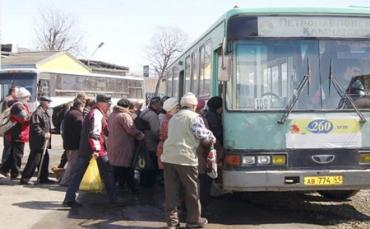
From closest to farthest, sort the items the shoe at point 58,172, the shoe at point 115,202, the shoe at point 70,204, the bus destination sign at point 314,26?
the bus destination sign at point 314,26, the shoe at point 70,204, the shoe at point 115,202, the shoe at point 58,172

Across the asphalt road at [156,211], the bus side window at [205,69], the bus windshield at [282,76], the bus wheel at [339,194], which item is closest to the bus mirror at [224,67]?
the bus windshield at [282,76]

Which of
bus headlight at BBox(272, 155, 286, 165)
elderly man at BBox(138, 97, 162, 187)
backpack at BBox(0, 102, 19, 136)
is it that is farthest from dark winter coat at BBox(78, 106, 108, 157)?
backpack at BBox(0, 102, 19, 136)

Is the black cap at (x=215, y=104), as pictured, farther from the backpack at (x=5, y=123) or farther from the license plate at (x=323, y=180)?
the backpack at (x=5, y=123)

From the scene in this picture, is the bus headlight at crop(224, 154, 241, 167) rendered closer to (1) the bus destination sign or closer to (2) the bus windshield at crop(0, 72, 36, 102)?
(1) the bus destination sign

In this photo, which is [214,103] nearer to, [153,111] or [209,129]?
[209,129]

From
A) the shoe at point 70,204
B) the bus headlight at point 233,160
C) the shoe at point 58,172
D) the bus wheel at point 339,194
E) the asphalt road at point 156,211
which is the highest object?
the bus headlight at point 233,160

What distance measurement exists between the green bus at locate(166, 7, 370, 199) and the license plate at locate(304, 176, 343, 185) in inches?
0.5

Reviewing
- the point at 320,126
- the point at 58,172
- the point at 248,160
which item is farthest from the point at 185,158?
the point at 58,172

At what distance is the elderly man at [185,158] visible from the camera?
763 cm

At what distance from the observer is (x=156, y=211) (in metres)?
9.34

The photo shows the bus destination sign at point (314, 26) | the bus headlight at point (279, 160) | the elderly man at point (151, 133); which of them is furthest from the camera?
the elderly man at point (151, 133)

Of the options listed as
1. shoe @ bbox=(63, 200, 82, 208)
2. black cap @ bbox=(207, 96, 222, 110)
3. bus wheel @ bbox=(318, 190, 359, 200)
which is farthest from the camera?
bus wheel @ bbox=(318, 190, 359, 200)

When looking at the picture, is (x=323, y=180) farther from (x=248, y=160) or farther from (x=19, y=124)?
(x=19, y=124)

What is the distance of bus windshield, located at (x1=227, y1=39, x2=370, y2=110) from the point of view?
321 inches
